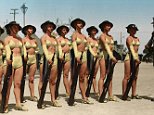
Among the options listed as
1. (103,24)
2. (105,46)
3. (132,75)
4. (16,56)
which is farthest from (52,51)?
(132,75)

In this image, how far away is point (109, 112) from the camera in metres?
9.11

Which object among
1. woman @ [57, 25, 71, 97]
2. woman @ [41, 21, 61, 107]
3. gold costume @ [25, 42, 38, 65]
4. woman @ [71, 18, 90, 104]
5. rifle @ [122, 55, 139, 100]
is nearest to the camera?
woman @ [41, 21, 61, 107]

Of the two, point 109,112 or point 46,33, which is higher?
point 46,33

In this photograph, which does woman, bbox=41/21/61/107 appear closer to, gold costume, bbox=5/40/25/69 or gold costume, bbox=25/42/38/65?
gold costume, bbox=5/40/25/69

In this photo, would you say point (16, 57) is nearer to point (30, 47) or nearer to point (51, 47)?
point (51, 47)

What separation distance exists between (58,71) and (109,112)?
186 cm

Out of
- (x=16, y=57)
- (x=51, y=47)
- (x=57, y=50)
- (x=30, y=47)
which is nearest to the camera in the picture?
(x=16, y=57)

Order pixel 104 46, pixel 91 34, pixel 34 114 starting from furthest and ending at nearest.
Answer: pixel 91 34, pixel 104 46, pixel 34 114

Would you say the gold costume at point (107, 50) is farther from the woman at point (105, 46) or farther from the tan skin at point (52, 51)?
the tan skin at point (52, 51)

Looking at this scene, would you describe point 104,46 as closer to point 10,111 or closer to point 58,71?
point 58,71

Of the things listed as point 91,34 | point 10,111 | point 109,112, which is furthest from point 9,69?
point 91,34

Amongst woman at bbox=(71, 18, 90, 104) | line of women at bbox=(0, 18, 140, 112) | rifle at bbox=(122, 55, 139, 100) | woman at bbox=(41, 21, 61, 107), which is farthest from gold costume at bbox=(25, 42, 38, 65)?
rifle at bbox=(122, 55, 139, 100)

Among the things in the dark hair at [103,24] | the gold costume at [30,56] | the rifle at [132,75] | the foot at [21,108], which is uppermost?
the dark hair at [103,24]

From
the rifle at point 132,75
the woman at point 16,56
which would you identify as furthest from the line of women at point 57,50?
the rifle at point 132,75
